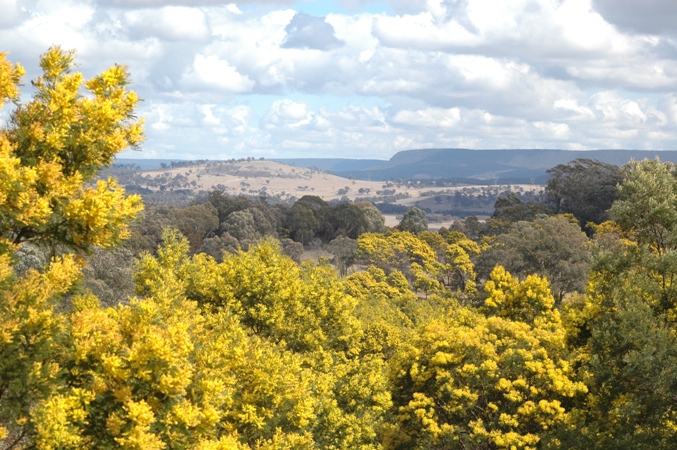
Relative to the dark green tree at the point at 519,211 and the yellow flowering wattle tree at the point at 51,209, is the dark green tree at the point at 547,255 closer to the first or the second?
the dark green tree at the point at 519,211

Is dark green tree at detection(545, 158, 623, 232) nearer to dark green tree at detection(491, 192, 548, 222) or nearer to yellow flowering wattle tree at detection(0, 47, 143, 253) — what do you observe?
dark green tree at detection(491, 192, 548, 222)

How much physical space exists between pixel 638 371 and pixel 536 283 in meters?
12.7

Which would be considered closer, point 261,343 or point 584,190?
point 261,343

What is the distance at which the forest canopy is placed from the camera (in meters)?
8.87

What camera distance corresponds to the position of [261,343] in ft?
60.6

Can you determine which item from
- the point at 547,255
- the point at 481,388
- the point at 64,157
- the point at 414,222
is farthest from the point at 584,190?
the point at 64,157

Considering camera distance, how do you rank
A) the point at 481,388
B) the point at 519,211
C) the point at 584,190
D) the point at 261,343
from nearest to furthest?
1. the point at 261,343
2. the point at 481,388
3. the point at 584,190
4. the point at 519,211

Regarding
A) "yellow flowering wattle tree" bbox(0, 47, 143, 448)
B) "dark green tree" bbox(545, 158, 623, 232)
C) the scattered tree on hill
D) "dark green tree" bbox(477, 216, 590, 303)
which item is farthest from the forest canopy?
the scattered tree on hill

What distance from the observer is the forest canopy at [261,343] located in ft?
29.1

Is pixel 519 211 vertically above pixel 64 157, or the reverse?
pixel 64 157

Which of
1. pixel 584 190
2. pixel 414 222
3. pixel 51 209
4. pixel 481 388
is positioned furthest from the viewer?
pixel 414 222

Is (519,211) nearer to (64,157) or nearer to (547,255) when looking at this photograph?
(547,255)

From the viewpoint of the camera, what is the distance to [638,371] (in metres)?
13.6

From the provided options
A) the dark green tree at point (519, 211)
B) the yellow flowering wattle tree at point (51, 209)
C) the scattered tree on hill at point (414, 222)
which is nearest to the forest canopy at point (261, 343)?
the yellow flowering wattle tree at point (51, 209)
